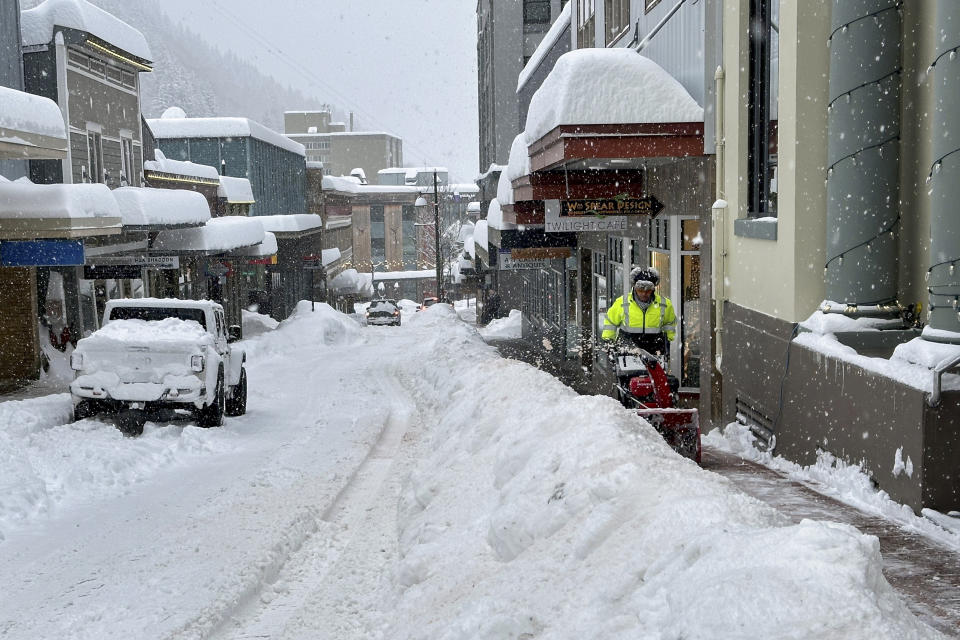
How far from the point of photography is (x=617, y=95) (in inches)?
496

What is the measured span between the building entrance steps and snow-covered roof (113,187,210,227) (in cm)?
1529

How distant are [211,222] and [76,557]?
71.5 ft

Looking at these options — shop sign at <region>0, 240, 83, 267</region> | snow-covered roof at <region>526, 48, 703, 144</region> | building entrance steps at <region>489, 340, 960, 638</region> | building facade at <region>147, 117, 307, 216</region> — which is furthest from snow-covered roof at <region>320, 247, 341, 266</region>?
building entrance steps at <region>489, 340, 960, 638</region>

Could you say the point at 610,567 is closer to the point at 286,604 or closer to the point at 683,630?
the point at 683,630

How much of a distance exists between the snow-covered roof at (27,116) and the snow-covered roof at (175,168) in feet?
48.7

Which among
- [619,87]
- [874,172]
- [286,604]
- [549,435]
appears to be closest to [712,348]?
[619,87]

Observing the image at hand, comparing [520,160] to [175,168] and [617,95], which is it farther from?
[175,168]

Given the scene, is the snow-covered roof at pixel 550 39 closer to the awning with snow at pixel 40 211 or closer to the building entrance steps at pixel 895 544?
the awning with snow at pixel 40 211

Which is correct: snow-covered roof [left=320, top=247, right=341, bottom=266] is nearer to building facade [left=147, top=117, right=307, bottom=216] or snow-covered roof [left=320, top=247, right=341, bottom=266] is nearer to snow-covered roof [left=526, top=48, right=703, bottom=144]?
building facade [left=147, top=117, right=307, bottom=216]

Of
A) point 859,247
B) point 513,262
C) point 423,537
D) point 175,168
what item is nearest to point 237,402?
point 423,537

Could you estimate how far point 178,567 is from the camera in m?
7.09

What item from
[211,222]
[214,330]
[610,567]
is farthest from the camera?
[211,222]

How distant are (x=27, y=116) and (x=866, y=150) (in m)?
12.2

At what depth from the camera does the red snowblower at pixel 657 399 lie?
8.60 m
